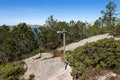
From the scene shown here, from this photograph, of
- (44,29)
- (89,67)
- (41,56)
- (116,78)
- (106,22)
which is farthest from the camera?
(106,22)

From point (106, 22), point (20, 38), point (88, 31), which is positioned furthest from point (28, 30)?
point (106, 22)

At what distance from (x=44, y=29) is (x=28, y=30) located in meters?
3.60

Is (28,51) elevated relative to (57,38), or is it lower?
lower

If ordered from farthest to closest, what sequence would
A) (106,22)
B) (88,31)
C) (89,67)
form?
(106,22), (88,31), (89,67)

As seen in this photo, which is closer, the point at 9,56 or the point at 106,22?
the point at 9,56

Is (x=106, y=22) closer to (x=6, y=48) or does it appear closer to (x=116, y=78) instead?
(x=6, y=48)

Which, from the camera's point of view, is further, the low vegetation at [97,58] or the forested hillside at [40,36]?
the forested hillside at [40,36]

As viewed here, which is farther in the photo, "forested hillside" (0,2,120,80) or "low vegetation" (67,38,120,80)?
"forested hillside" (0,2,120,80)

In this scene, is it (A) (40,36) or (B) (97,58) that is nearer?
(B) (97,58)

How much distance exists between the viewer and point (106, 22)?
175 ft

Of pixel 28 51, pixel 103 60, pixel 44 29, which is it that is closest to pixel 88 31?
pixel 44 29

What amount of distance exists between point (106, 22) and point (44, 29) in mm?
17708

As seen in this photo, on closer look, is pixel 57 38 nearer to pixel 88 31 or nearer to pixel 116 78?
pixel 88 31

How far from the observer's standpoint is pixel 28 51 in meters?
44.2
